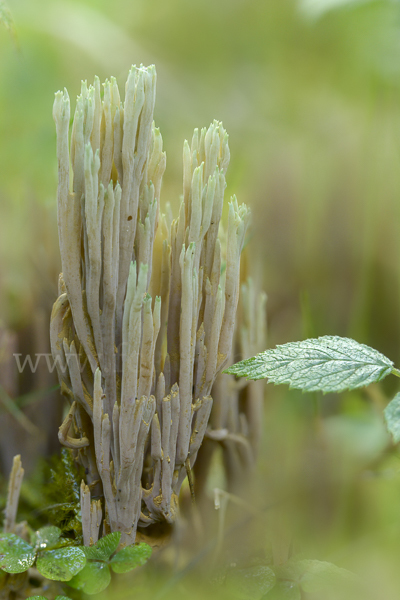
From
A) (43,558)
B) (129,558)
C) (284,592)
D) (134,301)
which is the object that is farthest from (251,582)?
(134,301)

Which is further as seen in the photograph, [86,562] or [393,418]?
[86,562]

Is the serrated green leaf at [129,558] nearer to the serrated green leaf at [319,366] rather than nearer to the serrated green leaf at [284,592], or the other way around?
the serrated green leaf at [284,592]

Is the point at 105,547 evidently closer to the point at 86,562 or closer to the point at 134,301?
the point at 86,562

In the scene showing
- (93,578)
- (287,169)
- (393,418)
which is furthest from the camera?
(287,169)

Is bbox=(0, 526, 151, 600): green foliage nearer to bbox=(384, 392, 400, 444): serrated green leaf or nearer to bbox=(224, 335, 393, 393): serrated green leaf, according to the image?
bbox=(224, 335, 393, 393): serrated green leaf

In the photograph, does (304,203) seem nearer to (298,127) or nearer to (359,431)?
(298,127)

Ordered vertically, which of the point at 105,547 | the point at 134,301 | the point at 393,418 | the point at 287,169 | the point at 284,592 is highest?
the point at 287,169

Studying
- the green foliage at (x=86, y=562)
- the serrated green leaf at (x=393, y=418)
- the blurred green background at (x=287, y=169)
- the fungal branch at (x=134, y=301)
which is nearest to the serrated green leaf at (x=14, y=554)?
the green foliage at (x=86, y=562)
